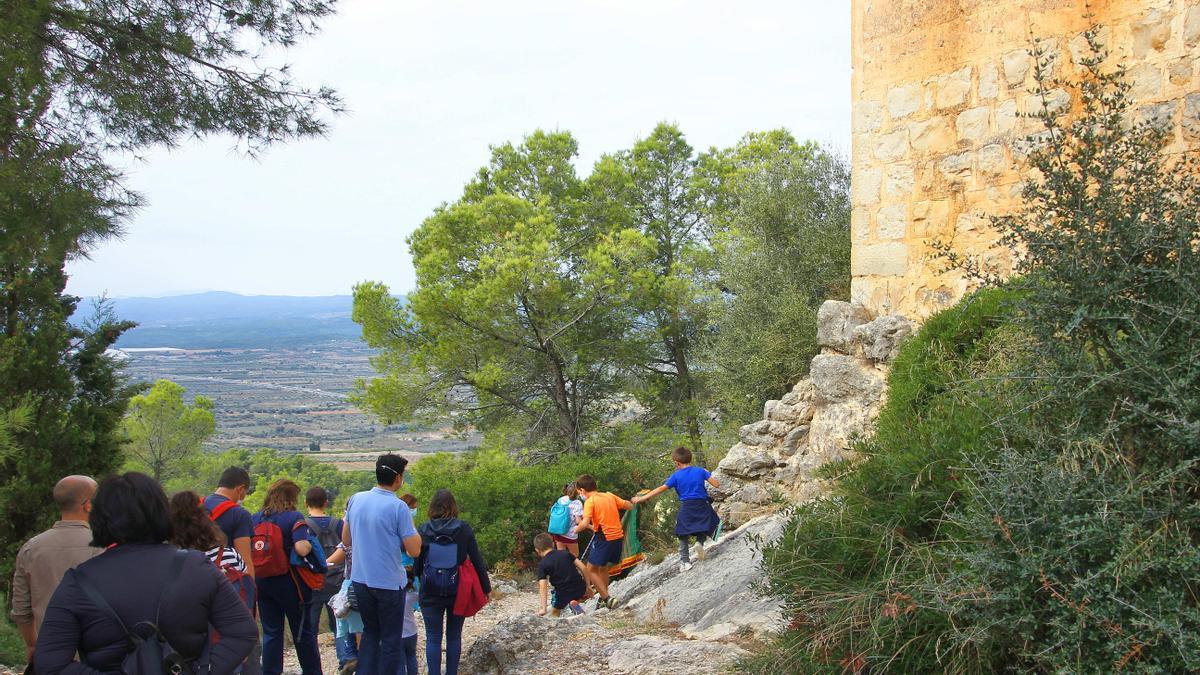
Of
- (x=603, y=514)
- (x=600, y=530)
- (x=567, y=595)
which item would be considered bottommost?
(x=567, y=595)

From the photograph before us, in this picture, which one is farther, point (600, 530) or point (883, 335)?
point (600, 530)

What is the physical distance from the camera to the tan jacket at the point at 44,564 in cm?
442

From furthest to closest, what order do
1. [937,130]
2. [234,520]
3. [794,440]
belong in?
[794,440]
[937,130]
[234,520]

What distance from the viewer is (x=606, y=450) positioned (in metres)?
21.7

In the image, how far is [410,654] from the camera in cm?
641

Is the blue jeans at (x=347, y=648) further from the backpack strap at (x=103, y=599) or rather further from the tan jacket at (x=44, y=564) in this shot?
the backpack strap at (x=103, y=599)

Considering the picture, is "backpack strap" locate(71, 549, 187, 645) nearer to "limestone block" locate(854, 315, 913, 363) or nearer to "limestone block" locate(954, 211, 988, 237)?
"limestone block" locate(854, 315, 913, 363)

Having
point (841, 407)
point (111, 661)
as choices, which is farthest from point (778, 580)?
point (841, 407)

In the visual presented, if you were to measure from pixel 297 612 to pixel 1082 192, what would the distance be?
17.7 feet

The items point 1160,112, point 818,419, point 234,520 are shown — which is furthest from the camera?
point 818,419

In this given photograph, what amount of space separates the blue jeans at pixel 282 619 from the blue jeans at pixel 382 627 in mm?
814

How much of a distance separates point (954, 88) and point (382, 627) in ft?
19.7

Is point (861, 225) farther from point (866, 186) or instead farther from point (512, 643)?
point (512, 643)

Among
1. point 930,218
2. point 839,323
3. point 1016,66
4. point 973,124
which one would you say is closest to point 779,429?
point 839,323
